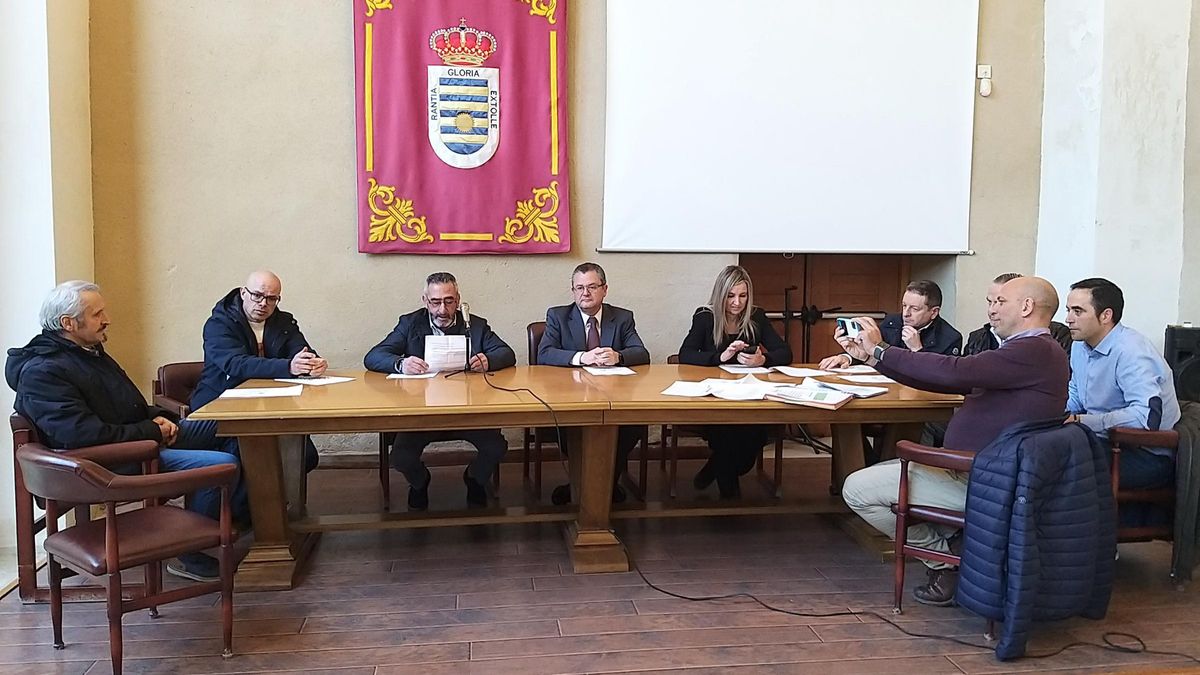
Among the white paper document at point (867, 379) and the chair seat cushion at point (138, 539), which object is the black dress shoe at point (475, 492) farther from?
the white paper document at point (867, 379)

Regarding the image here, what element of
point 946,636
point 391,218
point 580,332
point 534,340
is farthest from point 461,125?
point 946,636

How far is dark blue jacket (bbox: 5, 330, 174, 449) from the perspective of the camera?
2.58 metres

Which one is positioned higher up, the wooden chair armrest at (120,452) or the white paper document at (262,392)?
the white paper document at (262,392)

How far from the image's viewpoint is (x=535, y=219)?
4.59 m

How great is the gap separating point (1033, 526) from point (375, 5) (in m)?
3.89

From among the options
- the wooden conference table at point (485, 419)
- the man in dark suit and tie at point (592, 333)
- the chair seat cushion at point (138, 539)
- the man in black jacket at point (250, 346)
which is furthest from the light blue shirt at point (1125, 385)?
the man in black jacket at point (250, 346)

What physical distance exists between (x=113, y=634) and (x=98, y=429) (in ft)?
2.41

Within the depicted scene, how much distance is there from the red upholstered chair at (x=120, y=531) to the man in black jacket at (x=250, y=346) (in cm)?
92

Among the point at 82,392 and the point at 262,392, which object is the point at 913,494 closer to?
the point at 262,392

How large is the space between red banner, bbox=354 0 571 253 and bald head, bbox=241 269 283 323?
3.23 feet

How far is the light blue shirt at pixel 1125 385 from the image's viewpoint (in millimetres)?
2887

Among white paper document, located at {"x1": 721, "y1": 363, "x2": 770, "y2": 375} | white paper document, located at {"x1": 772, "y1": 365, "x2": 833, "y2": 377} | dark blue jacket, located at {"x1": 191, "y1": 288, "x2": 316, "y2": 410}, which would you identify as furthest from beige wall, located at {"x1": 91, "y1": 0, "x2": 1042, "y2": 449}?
white paper document, located at {"x1": 772, "y1": 365, "x2": 833, "y2": 377}

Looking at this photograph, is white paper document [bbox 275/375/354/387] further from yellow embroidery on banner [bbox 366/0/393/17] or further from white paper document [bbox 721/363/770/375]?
yellow embroidery on banner [bbox 366/0/393/17]

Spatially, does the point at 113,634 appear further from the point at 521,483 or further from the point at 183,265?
the point at 183,265
